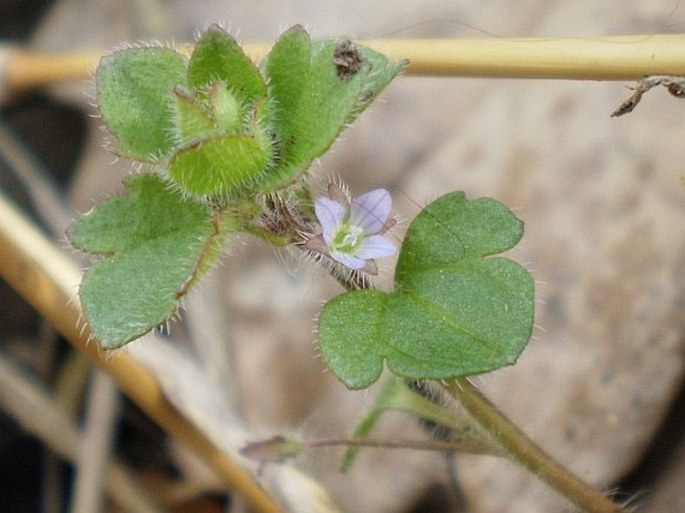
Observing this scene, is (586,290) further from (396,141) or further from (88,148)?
(88,148)

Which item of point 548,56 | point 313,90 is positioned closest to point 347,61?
point 313,90

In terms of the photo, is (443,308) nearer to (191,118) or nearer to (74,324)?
(191,118)

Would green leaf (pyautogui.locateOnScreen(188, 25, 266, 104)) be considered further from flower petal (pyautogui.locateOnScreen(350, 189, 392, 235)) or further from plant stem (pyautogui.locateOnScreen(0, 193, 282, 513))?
plant stem (pyautogui.locateOnScreen(0, 193, 282, 513))

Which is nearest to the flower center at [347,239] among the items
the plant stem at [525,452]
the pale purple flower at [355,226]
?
the pale purple flower at [355,226]

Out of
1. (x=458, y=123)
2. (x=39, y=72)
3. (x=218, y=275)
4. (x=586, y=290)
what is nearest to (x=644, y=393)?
(x=586, y=290)

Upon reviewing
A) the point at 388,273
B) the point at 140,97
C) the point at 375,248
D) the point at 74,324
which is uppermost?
the point at 140,97

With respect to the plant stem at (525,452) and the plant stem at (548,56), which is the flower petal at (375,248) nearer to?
the plant stem at (525,452)

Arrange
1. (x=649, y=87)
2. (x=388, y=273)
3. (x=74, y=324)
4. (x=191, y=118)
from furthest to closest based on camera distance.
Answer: (x=74, y=324) → (x=388, y=273) → (x=649, y=87) → (x=191, y=118)
